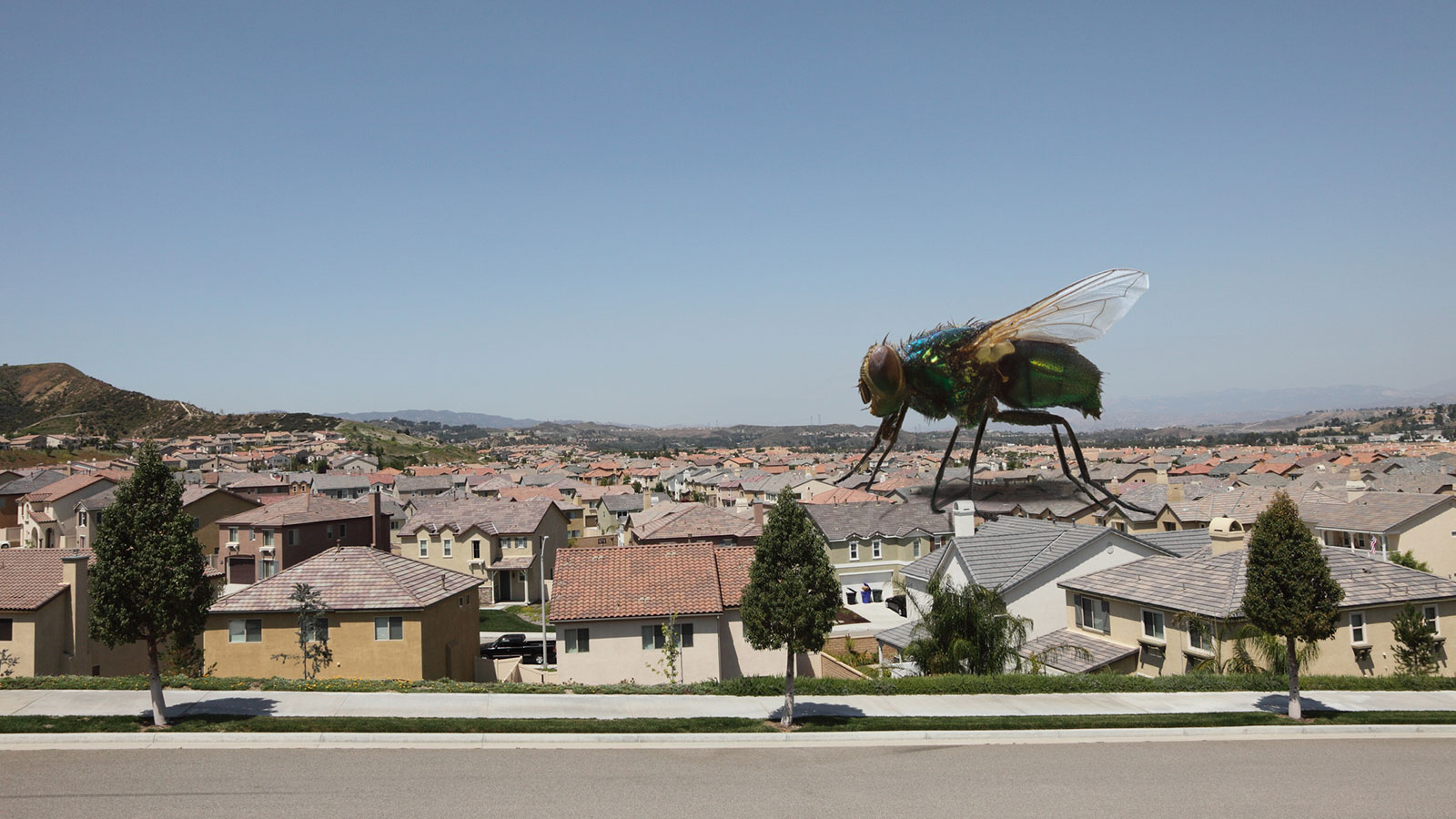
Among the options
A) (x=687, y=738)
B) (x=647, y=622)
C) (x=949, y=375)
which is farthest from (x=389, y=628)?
(x=949, y=375)

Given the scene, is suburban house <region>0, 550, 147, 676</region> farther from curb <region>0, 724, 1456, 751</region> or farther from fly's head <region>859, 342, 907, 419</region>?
fly's head <region>859, 342, 907, 419</region>

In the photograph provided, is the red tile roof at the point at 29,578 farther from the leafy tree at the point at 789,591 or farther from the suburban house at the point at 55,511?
the suburban house at the point at 55,511

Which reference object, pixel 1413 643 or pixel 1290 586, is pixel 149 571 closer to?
pixel 1290 586

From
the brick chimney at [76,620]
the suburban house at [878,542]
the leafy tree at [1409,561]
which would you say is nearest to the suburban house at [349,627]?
the brick chimney at [76,620]

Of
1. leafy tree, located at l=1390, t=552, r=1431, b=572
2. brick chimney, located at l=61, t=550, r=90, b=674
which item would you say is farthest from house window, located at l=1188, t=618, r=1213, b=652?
brick chimney, located at l=61, t=550, r=90, b=674

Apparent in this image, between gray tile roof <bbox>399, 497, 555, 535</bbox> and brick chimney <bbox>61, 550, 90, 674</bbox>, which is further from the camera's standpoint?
gray tile roof <bbox>399, 497, 555, 535</bbox>

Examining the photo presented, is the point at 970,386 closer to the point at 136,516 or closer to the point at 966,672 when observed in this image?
the point at 966,672

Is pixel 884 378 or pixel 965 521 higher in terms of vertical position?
Answer: pixel 884 378
